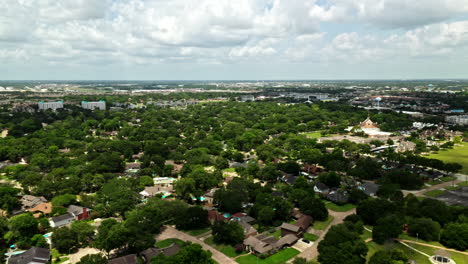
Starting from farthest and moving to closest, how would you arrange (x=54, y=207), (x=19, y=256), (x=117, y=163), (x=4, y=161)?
(x=4, y=161) < (x=117, y=163) < (x=54, y=207) < (x=19, y=256)

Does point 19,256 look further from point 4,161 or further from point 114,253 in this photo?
point 4,161

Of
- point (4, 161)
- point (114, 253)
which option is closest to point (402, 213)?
point (114, 253)

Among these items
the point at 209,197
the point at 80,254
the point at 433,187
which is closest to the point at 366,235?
the point at 209,197

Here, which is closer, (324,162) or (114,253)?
(114,253)

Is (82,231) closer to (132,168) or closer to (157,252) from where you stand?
(157,252)

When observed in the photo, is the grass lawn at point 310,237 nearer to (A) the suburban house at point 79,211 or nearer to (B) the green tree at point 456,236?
(B) the green tree at point 456,236

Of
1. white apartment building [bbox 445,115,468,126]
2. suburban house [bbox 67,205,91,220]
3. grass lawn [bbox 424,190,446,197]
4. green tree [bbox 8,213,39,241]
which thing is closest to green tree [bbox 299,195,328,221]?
grass lawn [bbox 424,190,446,197]
